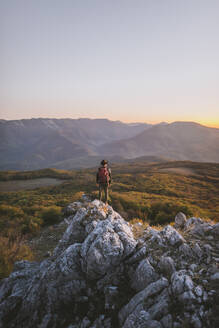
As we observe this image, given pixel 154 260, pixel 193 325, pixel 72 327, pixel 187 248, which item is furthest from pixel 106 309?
pixel 187 248

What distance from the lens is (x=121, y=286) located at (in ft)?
15.1

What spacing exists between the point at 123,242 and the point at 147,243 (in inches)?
31.0

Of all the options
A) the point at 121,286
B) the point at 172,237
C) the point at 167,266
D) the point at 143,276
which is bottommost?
the point at 121,286

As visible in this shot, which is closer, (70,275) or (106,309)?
(106,309)

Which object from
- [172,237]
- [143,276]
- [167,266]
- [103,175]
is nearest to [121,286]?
[143,276]

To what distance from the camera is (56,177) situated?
149 feet

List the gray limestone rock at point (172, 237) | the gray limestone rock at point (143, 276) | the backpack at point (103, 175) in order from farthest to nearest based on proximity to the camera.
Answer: the backpack at point (103, 175) → the gray limestone rock at point (172, 237) → the gray limestone rock at point (143, 276)

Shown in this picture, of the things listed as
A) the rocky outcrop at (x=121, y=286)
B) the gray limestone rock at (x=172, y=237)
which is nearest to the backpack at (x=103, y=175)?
the rocky outcrop at (x=121, y=286)

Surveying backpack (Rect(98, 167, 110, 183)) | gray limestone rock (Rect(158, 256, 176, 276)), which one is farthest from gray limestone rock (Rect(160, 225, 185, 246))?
backpack (Rect(98, 167, 110, 183))

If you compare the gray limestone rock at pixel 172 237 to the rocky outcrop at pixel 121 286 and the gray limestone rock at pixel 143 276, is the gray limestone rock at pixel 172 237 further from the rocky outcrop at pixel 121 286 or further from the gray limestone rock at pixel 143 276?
the gray limestone rock at pixel 143 276

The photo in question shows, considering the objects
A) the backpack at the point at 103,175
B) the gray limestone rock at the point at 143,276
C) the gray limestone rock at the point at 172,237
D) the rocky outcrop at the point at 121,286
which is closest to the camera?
the rocky outcrop at the point at 121,286

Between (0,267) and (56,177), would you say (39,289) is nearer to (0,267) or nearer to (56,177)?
(0,267)

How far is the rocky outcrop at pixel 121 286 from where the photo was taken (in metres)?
3.51

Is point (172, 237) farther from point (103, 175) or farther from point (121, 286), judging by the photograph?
point (103, 175)
